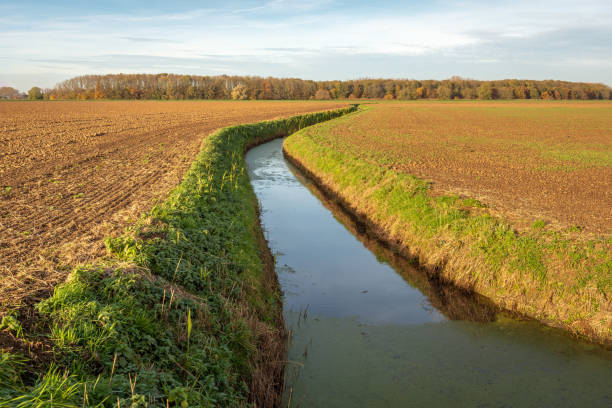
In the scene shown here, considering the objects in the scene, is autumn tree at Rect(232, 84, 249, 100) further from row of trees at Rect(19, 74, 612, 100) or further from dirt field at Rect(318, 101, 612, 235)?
dirt field at Rect(318, 101, 612, 235)

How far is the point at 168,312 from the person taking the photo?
5.55 meters

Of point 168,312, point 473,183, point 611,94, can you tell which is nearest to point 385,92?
point 611,94

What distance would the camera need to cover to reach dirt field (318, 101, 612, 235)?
465 inches

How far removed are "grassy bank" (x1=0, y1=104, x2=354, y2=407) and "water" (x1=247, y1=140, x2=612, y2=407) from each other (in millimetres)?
805

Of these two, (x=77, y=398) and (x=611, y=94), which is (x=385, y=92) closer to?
(x=611, y=94)

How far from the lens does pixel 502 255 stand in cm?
927

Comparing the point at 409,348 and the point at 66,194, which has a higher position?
the point at 66,194

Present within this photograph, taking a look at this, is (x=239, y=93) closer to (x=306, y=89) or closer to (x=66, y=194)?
(x=306, y=89)

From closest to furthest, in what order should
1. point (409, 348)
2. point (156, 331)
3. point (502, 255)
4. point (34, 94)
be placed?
point (156, 331)
point (409, 348)
point (502, 255)
point (34, 94)

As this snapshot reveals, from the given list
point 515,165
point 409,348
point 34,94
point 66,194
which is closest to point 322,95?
point 34,94

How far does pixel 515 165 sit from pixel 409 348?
14797 millimetres

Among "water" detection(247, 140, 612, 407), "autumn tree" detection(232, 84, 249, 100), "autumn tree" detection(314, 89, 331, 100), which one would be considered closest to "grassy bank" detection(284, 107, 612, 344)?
"water" detection(247, 140, 612, 407)

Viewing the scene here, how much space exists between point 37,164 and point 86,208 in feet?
30.7

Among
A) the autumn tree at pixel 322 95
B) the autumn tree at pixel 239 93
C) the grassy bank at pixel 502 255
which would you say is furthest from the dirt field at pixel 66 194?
the autumn tree at pixel 322 95
